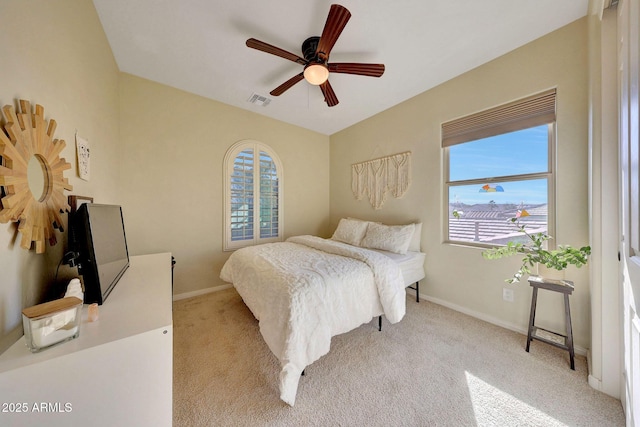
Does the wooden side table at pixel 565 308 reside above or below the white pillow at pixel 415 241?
below

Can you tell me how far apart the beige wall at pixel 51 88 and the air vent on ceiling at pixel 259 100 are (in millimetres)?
1430

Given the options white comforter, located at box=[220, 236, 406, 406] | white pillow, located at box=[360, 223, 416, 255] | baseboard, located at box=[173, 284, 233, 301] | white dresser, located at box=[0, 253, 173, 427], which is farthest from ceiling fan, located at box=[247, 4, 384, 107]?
baseboard, located at box=[173, 284, 233, 301]

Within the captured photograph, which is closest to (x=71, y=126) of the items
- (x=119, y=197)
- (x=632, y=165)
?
(x=119, y=197)

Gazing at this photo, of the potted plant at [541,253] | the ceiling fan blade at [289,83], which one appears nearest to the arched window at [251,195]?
the ceiling fan blade at [289,83]

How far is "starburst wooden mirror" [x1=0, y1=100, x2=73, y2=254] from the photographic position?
0.77m

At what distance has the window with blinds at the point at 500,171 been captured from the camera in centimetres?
197

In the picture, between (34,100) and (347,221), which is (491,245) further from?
(34,100)

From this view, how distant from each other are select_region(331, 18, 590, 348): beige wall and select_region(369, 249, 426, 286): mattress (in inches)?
4.8

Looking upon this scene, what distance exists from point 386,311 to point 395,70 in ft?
8.22

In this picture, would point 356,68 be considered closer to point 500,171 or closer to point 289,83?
point 289,83

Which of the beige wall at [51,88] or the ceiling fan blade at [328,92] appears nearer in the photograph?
the beige wall at [51,88]

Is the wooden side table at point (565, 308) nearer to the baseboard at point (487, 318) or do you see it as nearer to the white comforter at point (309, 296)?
the baseboard at point (487, 318)

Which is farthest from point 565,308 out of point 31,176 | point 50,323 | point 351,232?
point 31,176

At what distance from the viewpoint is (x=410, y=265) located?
2.56 meters
